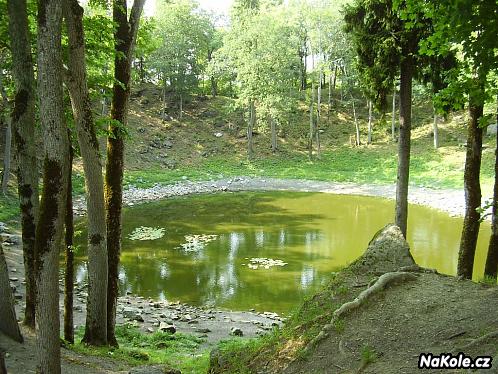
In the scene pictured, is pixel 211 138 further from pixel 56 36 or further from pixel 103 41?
pixel 56 36

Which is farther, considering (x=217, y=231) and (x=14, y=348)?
(x=217, y=231)

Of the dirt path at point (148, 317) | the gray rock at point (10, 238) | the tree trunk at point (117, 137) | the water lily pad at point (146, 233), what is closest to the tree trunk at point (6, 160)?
the dirt path at point (148, 317)

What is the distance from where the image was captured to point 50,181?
546 cm

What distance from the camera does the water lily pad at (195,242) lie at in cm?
1964

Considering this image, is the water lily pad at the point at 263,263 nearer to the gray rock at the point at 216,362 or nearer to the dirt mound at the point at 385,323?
the gray rock at the point at 216,362

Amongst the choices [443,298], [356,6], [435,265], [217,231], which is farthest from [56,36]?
[217,231]

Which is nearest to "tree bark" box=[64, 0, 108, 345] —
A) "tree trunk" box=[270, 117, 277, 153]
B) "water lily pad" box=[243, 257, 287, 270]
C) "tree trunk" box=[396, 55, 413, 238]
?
"tree trunk" box=[396, 55, 413, 238]

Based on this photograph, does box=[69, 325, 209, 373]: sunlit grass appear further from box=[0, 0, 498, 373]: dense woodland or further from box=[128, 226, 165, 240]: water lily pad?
box=[128, 226, 165, 240]: water lily pad

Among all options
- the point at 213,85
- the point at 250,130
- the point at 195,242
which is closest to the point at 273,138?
the point at 250,130

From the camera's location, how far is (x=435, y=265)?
16.9m

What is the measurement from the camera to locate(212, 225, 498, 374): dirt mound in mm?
5168

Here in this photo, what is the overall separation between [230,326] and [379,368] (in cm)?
748

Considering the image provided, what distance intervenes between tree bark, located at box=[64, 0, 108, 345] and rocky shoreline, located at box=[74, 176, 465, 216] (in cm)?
1798

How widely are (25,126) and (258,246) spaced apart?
529 inches
